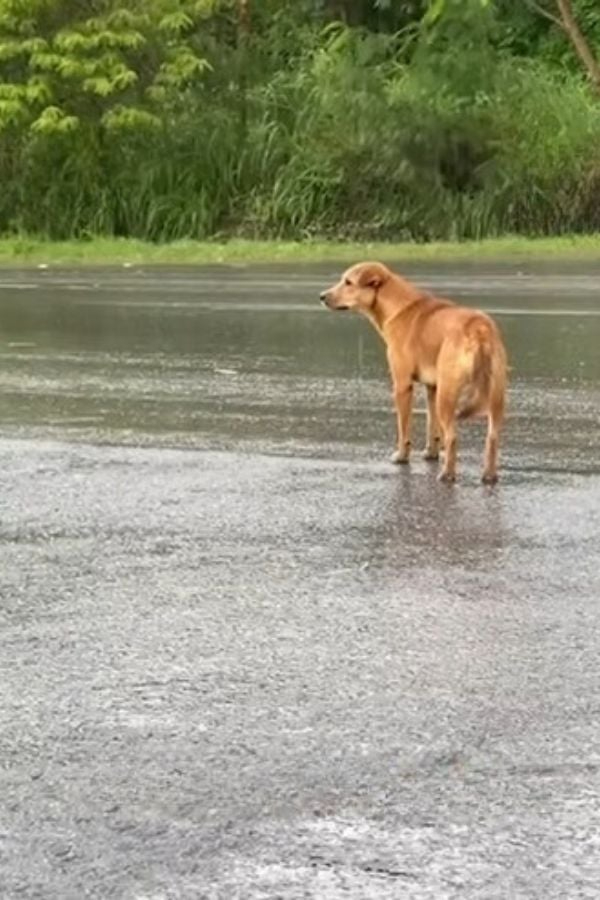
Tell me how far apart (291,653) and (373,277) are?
3981 mm

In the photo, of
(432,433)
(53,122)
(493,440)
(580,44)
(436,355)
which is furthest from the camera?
(580,44)

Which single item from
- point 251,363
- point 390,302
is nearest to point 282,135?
point 251,363

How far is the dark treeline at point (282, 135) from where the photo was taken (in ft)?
77.4

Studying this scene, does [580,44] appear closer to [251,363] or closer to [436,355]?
[251,363]

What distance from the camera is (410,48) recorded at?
27.0 metres

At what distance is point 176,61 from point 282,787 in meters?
21.9

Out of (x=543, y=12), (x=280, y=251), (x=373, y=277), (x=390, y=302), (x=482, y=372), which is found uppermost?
(x=543, y=12)

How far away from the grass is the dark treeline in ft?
3.16

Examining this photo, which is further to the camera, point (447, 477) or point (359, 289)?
point (359, 289)

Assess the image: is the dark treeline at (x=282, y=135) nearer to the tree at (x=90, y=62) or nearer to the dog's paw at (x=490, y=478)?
the tree at (x=90, y=62)

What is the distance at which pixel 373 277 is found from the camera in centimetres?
902

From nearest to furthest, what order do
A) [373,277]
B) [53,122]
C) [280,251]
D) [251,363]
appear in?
[373,277] → [251,363] → [280,251] → [53,122]

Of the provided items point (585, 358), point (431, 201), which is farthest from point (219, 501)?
point (431, 201)

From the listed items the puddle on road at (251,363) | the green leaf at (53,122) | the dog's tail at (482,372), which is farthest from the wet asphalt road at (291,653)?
the green leaf at (53,122)
